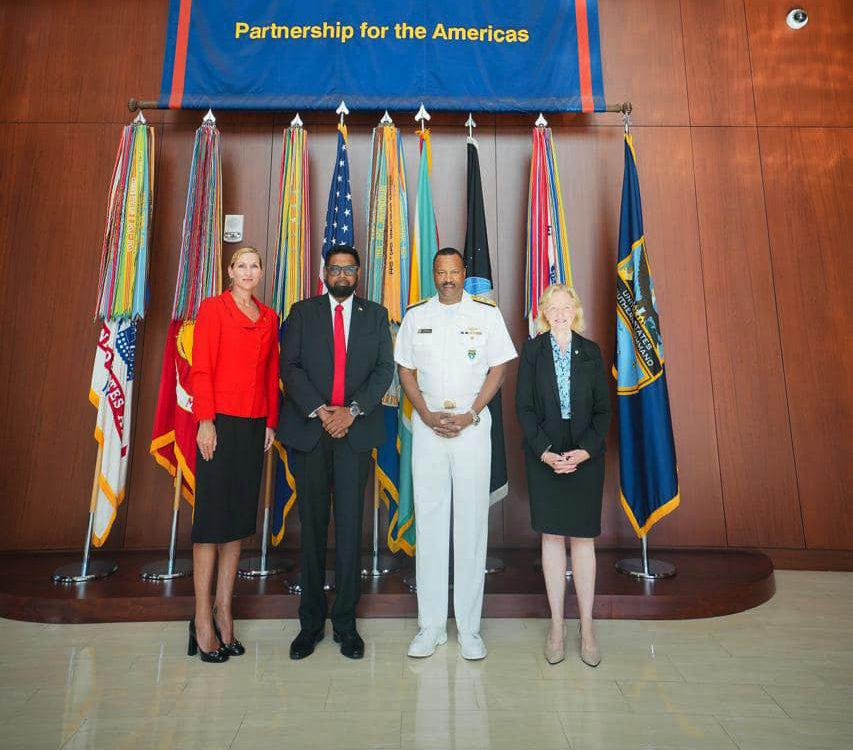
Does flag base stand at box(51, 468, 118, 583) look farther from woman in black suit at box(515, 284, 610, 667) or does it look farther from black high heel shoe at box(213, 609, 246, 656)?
woman in black suit at box(515, 284, 610, 667)

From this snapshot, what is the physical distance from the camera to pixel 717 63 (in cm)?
388

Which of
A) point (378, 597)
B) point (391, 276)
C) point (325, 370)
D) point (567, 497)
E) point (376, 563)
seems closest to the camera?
point (567, 497)

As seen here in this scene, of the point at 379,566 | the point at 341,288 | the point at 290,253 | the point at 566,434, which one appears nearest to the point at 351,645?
the point at 379,566


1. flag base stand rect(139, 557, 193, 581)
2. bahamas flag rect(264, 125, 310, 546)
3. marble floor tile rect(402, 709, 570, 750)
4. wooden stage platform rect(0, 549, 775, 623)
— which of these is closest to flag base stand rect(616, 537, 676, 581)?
wooden stage platform rect(0, 549, 775, 623)

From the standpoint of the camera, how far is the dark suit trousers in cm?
227

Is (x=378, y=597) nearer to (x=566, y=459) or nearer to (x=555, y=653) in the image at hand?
(x=555, y=653)

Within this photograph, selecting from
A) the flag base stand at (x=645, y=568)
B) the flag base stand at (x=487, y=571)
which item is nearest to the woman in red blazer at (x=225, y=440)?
the flag base stand at (x=487, y=571)

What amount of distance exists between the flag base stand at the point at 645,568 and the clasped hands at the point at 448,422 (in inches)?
57.9

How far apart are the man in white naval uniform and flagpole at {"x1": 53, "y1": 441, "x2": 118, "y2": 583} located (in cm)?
191

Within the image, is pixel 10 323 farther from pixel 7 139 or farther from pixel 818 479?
pixel 818 479

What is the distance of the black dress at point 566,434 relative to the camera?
7.36 ft

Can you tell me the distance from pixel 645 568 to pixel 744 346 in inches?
71.6

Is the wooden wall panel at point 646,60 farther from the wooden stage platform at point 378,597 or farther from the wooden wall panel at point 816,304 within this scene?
the wooden stage platform at point 378,597

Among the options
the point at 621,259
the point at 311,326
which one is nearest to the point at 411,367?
the point at 311,326
